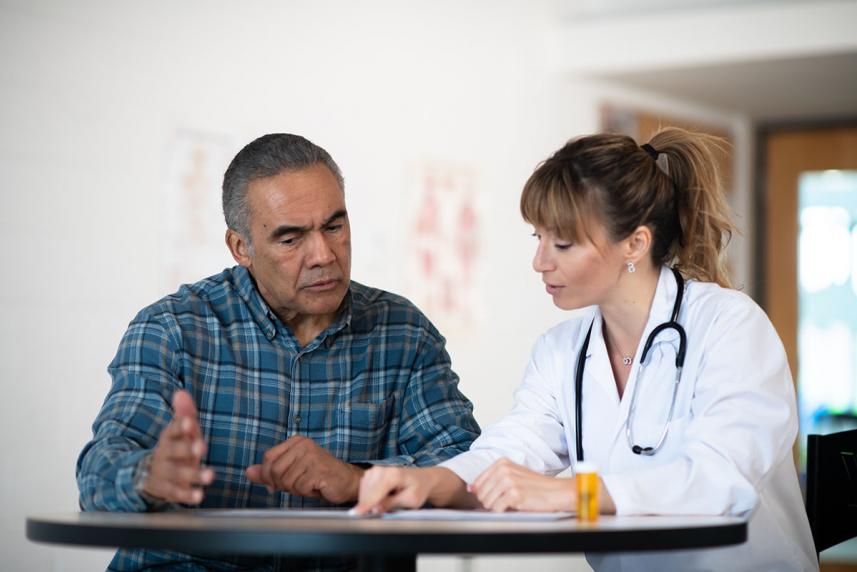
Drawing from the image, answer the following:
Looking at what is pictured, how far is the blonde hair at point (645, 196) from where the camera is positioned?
82.6 inches

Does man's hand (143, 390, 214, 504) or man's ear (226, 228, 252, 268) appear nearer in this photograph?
man's hand (143, 390, 214, 504)

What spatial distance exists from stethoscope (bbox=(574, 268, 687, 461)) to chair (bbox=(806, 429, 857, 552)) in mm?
285

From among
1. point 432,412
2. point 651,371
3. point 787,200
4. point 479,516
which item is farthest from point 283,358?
point 787,200

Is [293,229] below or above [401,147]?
below

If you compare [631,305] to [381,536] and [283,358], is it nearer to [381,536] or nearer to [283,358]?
[283,358]

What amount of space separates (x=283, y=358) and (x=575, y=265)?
646 mm

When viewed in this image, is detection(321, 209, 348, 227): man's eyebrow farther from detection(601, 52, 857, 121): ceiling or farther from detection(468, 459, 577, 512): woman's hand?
detection(601, 52, 857, 121): ceiling

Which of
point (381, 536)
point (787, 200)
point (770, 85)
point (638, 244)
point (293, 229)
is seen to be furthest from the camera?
point (787, 200)

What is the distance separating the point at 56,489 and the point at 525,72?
9.87ft

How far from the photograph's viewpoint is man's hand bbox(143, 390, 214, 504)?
1.62 m

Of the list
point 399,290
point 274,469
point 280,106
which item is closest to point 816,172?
point 399,290

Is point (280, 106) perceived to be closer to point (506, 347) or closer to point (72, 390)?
point (72, 390)

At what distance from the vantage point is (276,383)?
233cm

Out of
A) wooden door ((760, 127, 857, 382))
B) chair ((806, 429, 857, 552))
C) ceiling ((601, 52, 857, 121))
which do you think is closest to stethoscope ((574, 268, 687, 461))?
chair ((806, 429, 857, 552))
